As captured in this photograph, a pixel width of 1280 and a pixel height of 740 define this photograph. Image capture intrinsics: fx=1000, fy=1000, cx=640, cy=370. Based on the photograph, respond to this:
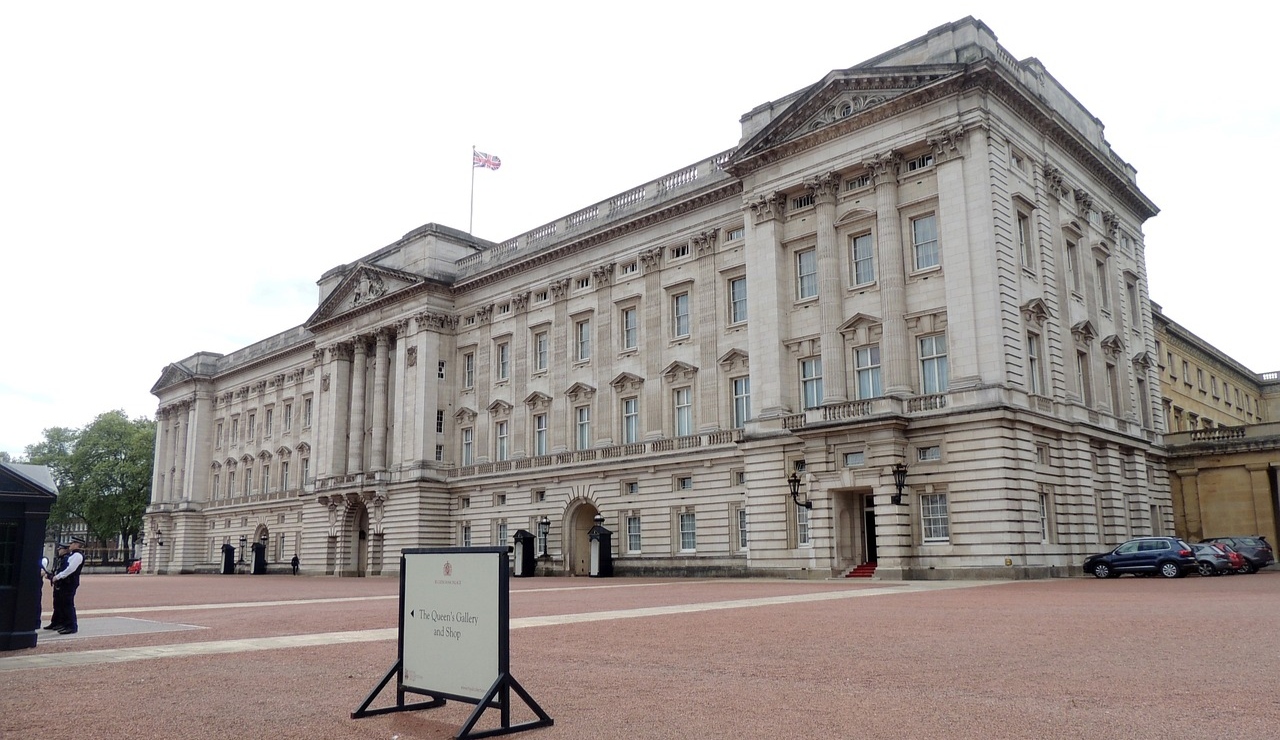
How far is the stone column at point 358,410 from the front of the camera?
220ft

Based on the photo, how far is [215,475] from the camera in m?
92.4

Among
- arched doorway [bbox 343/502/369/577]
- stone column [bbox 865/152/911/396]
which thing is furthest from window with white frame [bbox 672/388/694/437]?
arched doorway [bbox 343/502/369/577]

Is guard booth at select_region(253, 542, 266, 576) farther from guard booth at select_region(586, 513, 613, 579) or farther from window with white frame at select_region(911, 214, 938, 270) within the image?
window with white frame at select_region(911, 214, 938, 270)

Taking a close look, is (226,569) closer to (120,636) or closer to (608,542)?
(608,542)

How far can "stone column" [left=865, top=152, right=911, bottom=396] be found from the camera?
38.1 metres

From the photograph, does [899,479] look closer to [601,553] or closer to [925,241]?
[925,241]

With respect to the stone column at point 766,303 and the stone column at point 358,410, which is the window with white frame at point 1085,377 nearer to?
the stone column at point 766,303

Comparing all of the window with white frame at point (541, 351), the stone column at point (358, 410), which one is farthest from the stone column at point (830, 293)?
the stone column at point (358, 410)

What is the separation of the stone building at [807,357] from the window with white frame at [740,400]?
0.48ft

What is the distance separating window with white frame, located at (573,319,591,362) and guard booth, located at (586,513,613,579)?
34.7 feet

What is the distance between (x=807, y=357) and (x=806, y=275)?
144 inches

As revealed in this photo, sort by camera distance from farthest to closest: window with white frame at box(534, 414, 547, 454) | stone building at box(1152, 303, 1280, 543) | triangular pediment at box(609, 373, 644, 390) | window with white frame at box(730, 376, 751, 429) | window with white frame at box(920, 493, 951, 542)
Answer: window with white frame at box(534, 414, 547, 454)
triangular pediment at box(609, 373, 644, 390)
window with white frame at box(730, 376, 751, 429)
stone building at box(1152, 303, 1280, 543)
window with white frame at box(920, 493, 951, 542)

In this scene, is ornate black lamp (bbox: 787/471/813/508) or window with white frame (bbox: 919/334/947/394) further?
ornate black lamp (bbox: 787/471/813/508)

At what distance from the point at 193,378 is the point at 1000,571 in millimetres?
81556
